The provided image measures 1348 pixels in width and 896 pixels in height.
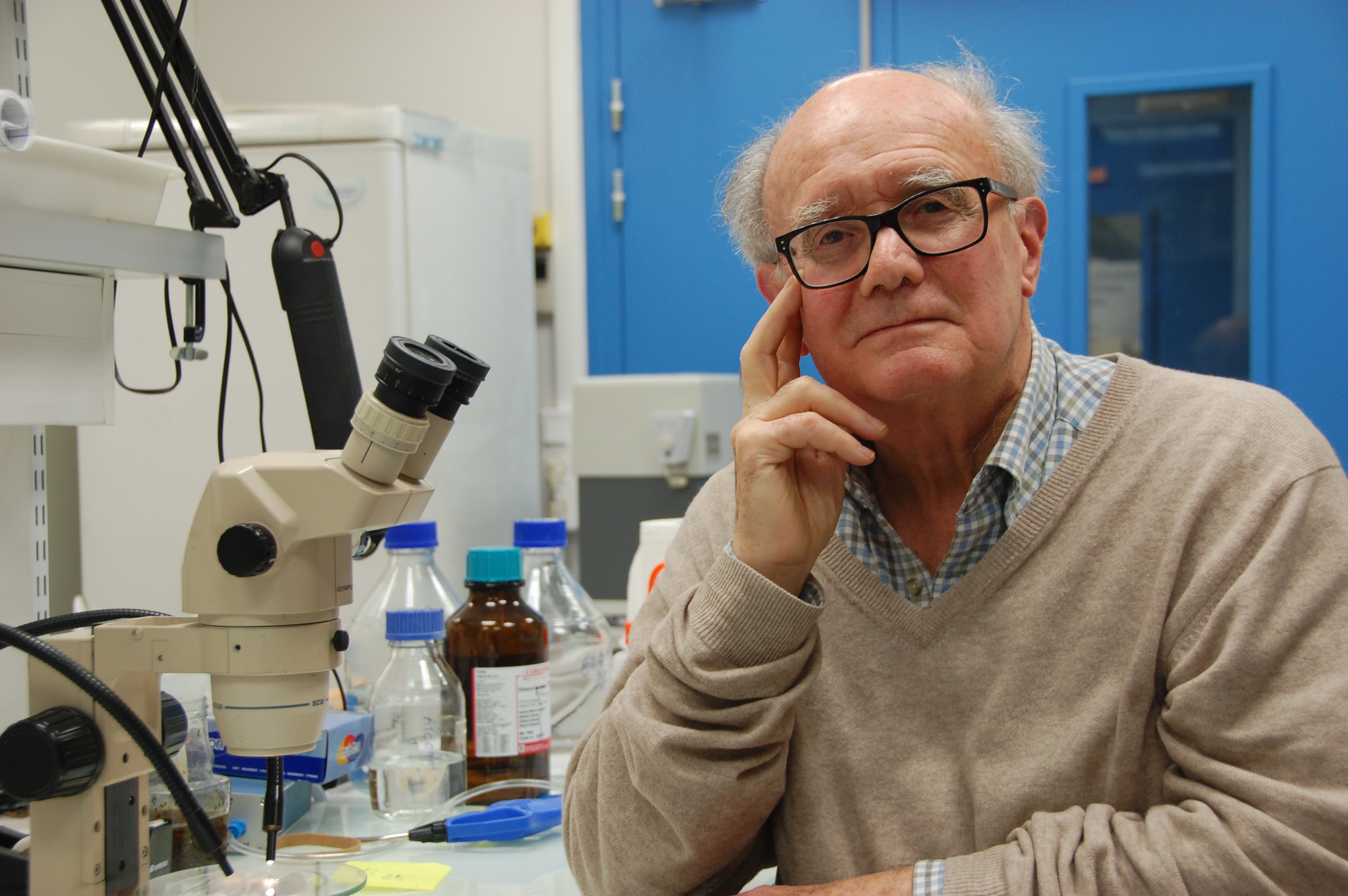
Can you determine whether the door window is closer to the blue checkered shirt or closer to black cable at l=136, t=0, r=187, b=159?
the blue checkered shirt

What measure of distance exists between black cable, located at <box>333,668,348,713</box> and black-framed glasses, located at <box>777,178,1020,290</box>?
684 millimetres

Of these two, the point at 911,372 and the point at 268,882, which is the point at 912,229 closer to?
the point at 911,372

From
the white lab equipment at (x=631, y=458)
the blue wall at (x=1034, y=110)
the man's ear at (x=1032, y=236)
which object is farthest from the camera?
the blue wall at (x=1034, y=110)

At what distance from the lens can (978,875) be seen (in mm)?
823

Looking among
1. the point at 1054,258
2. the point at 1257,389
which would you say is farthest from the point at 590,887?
the point at 1054,258

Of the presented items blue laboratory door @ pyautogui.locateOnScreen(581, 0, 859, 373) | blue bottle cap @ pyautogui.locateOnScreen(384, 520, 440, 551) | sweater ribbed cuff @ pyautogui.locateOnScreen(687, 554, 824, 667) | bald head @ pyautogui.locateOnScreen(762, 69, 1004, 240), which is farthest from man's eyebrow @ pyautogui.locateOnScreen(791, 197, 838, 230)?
blue laboratory door @ pyautogui.locateOnScreen(581, 0, 859, 373)

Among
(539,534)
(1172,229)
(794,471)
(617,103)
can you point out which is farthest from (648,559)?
(1172,229)

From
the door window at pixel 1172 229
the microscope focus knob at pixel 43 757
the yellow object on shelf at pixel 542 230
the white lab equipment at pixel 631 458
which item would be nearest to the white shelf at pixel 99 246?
the microscope focus knob at pixel 43 757

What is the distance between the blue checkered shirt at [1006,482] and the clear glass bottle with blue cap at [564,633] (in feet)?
1.80

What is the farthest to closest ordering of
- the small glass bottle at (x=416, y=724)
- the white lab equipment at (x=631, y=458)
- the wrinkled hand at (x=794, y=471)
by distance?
the white lab equipment at (x=631, y=458) → the small glass bottle at (x=416, y=724) → the wrinkled hand at (x=794, y=471)

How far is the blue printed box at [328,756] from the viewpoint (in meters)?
1.14

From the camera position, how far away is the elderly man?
800mm

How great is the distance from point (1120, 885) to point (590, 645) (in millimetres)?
939

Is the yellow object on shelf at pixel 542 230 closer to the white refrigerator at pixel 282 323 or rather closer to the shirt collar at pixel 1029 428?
the white refrigerator at pixel 282 323
